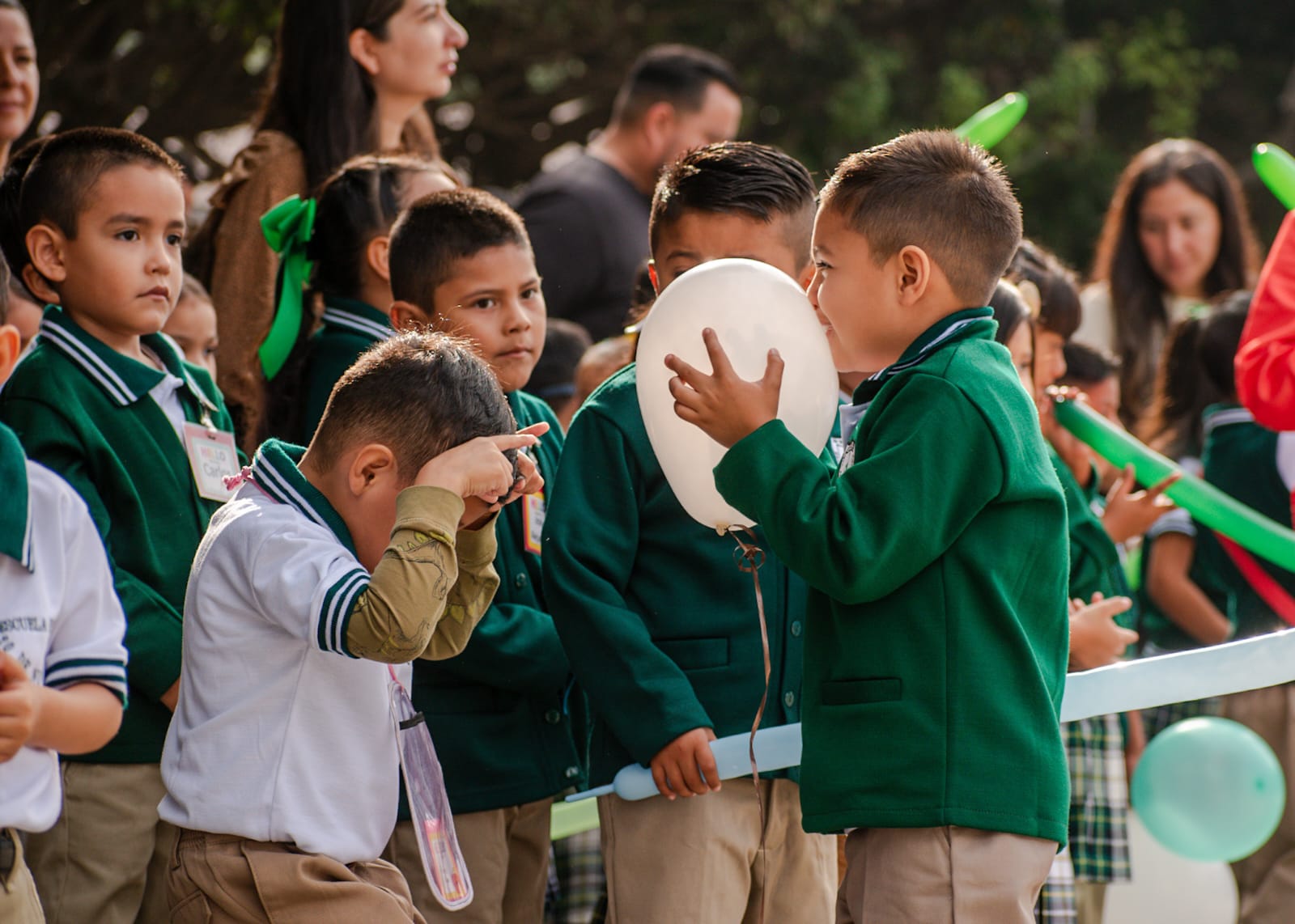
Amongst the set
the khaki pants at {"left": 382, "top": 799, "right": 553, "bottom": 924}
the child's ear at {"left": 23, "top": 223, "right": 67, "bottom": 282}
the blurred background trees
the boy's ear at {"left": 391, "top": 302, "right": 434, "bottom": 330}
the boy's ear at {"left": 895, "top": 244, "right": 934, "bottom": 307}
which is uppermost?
the blurred background trees

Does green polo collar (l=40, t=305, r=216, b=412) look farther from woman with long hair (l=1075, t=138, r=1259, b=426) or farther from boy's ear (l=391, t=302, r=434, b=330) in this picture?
woman with long hair (l=1075, t=138, r=1259, b=426)

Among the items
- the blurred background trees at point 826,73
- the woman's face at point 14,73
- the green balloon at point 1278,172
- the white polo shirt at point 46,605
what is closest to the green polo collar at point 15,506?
the white polo shirt at point 46,605

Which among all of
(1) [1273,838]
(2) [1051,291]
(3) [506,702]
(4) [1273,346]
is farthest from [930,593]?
(1) [1273,838]

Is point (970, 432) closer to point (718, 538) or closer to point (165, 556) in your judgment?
point (718, 538)

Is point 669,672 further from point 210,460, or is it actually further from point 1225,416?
point 1225,416

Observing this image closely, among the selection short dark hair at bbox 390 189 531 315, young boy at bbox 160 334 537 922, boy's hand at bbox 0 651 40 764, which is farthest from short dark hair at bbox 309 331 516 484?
short dark hair at bbox 390 189 531 315

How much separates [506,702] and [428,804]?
2.26 ft

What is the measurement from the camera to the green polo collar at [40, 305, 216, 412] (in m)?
3.17

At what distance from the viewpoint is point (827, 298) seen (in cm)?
263

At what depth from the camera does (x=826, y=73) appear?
9.80 m

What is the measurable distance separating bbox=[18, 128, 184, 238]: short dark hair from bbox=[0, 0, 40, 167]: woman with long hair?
1.19 m

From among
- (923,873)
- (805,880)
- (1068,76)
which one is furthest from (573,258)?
(1068,76)

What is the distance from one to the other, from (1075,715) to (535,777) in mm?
1097

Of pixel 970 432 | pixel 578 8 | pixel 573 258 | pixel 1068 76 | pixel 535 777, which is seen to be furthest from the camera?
pixel 1068 76
